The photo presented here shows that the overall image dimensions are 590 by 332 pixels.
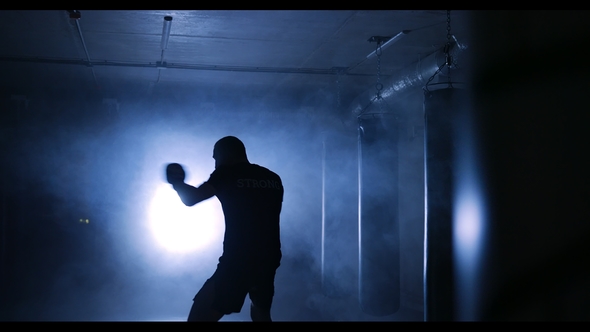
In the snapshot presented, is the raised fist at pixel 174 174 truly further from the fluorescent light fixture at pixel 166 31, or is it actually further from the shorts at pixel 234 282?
the fluorescent light fixture at pixel 166 31

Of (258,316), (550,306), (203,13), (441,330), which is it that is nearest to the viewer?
(441,330)

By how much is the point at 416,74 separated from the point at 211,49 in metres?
1.87

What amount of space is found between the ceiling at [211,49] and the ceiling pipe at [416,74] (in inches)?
1.8

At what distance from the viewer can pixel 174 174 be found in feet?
7.88

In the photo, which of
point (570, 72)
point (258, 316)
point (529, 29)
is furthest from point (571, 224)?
point (258, 316)

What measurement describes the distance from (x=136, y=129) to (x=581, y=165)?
5918 mm

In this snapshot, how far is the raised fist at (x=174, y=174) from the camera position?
240cm

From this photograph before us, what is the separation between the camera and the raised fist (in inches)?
94.5

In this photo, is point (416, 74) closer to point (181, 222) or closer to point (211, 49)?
point (211, 49)

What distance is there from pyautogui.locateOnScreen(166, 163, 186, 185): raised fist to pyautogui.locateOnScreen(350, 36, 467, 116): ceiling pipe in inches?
81.4

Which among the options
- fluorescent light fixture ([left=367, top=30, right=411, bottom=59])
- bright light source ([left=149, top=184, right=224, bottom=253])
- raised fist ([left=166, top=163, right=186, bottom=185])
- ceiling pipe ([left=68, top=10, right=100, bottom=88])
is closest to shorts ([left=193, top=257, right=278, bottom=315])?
raised fist ([left=166, top=163, right=186, bottom=185])

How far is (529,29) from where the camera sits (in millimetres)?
1671

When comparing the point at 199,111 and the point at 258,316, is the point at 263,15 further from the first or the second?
the point at 199,111

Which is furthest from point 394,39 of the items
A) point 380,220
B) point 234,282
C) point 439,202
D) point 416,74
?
point 234,282
